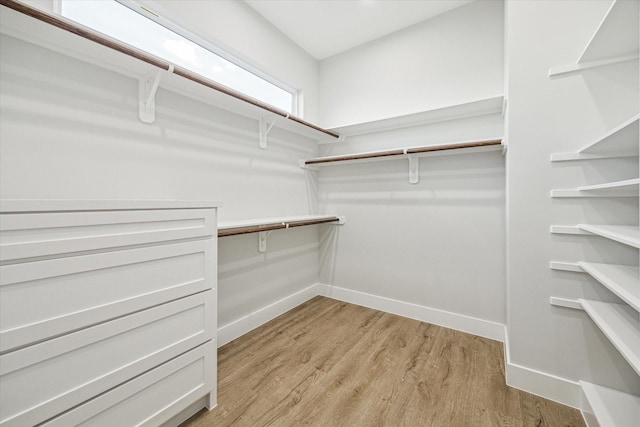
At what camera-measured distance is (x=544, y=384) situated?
1.40 meters

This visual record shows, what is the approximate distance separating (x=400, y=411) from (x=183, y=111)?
82.8 inches

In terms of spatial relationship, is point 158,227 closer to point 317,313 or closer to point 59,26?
Answer: point 59,26

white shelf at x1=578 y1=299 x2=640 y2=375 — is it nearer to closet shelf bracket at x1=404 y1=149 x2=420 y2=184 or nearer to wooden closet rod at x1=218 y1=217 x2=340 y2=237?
closet shelf bracket at x1=404 y1=149 x2=420 y2=184

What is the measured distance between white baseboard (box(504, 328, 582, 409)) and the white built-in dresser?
164cm

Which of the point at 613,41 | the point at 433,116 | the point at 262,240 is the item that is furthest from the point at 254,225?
the point at 613,41

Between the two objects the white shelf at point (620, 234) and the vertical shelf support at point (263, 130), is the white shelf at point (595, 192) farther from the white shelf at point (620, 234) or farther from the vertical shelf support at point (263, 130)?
the vertical shelf support at point (263, 130)

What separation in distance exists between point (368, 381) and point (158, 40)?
2426mm

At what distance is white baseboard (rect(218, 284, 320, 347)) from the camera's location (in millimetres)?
1912

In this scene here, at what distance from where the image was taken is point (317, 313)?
2414mm

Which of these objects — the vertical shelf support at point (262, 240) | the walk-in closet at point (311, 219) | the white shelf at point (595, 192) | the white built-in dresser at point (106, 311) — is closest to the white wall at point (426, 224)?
the walk-in closet at point (311, 219)

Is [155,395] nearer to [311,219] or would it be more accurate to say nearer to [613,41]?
[311,219]

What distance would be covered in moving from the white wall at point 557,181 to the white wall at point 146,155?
171 cm

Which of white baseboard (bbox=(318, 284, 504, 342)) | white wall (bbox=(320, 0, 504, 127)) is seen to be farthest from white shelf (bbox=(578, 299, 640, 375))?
white wall (bbox=(320, 0, 504, 127))

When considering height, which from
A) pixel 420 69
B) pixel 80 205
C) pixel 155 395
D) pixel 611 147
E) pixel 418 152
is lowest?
pixel 155 395
